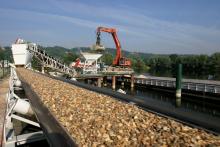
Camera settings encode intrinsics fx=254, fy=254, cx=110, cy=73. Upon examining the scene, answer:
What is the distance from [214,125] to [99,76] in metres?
35.7

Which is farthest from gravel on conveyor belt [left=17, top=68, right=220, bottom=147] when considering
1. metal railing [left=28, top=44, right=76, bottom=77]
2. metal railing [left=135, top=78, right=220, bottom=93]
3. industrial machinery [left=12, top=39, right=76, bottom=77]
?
metal railing [left=28, top=44, right=76, bottom=77]

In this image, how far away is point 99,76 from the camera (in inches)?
1612

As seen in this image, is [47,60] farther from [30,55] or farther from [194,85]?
[194,85]

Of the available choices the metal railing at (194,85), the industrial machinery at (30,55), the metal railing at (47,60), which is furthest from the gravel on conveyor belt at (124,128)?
the metal railing at (47,60)

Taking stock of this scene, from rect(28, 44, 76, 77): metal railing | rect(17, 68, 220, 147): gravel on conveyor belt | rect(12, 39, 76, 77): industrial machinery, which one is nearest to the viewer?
rect(17, 68, 220, 147): gravel on conveyor belt

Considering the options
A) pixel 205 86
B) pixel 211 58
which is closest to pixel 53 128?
pixel 205 86

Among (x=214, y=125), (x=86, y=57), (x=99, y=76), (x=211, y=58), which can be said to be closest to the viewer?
(x=214, y=125)

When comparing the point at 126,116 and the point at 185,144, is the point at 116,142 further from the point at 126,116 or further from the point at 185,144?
the point at 126,116

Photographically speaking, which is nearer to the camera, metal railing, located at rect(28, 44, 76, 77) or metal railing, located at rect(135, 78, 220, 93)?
metal railing, located at rect(135, 78, 220, 93)

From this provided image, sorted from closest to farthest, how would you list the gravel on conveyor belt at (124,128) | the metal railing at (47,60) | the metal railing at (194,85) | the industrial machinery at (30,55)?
the gravel on conveyor belt at (124,128) → the metal railing at (194,85) → the industrial machinery at (30,55) → the metal railing at (47,60)

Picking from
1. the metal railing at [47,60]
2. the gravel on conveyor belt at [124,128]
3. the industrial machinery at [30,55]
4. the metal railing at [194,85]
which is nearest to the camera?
the gravel on conveyor belt at [124,128]

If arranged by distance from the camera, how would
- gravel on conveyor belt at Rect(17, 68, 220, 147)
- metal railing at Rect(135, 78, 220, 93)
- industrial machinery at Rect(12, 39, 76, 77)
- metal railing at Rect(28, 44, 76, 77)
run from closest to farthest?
gravel on conveyor belt at Rect(17, 68, 220, 147)
metal railing at Rect(135, 78, 220, 93)
industrial machinery at Rect(12, 39, 76, 77)
metal railing at Rect(28, 44, 76, 77)

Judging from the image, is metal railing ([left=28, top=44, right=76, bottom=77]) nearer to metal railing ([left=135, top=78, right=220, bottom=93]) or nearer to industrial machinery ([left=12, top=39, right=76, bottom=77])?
industrial machinery ([left=12, top=39, right=76, bottom=77])

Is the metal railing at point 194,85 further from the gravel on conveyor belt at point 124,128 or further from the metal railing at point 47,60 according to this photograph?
the gravel on conveyor belt at point 124,128
